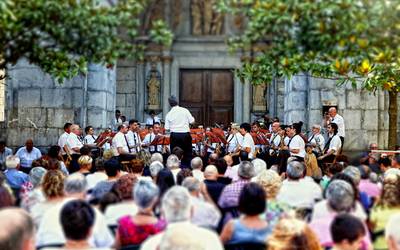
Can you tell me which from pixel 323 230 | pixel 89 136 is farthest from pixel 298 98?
pixel 323 230

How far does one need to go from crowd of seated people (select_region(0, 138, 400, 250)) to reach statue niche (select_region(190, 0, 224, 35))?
19626 millimetres

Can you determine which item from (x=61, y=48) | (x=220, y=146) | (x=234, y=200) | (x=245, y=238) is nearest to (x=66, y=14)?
(x=61, y=48)

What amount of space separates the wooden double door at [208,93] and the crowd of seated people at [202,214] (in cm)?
1916

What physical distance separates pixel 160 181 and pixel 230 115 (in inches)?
797

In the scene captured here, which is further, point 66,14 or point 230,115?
point 230,115

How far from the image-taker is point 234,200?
26.7ft

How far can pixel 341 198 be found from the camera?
7.04m

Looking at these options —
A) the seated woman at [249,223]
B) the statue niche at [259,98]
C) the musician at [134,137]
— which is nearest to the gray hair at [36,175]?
the seated woman at [249,223]

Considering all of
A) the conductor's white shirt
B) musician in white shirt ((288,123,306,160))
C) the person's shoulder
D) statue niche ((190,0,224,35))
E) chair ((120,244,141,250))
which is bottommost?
chair ((120,244,141,250))

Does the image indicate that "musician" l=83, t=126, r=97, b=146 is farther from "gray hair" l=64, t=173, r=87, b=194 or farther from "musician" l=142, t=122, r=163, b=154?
"gray hair" l=64, t=173, r=87, b=194

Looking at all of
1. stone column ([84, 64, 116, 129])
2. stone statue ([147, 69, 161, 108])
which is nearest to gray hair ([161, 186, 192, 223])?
stone column ([84, 64, 116, 129])

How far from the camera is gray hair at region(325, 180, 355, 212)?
23.1 ft

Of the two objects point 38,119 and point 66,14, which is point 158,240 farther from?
point 38,119

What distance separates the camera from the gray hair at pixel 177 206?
6.01 m
